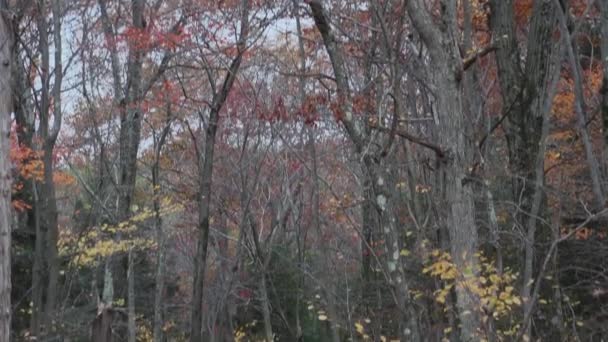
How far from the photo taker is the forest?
277 inches

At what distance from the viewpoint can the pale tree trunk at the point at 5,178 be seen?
5578 millimetres

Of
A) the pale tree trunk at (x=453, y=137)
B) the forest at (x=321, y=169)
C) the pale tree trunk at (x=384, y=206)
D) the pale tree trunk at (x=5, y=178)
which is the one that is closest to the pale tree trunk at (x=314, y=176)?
the forest at (x=321, y=169)

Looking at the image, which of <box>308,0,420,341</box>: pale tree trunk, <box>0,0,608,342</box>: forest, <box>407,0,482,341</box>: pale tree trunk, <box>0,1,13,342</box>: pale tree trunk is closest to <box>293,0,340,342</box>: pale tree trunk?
<box>0,0,608,342</box>: forest

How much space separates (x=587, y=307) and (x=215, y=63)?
7528 millimetres

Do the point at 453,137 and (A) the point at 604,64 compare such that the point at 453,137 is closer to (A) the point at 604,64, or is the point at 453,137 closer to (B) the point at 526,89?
(A) the point at 604,64

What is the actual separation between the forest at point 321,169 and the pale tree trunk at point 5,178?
0.06 ft

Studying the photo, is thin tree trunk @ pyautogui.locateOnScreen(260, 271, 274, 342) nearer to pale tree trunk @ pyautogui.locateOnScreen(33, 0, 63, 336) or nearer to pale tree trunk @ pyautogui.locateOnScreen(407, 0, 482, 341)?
pale tree trunk @ pyautogui.locateOnScreen(33, 0, 63, 336)

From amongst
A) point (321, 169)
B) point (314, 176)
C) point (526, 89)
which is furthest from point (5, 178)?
point (321, 169)

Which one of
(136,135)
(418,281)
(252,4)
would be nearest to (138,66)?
(136,135)

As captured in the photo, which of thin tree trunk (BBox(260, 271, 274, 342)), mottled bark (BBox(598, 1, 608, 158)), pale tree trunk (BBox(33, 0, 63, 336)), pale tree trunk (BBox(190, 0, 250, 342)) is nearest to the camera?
mottled bark (BBox(598, 1, 608, 158))

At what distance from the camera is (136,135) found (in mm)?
15680

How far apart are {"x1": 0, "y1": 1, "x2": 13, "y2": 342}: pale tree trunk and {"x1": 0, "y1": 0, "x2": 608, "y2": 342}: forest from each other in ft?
0.06

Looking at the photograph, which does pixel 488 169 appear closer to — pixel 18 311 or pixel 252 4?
pixel 252 4

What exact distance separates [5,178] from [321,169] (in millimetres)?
13924
